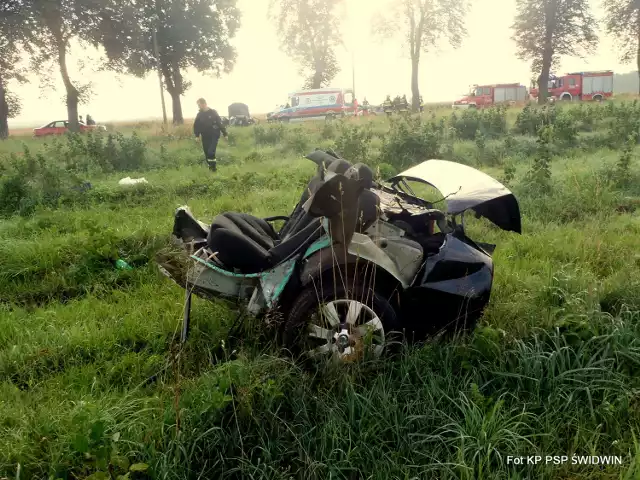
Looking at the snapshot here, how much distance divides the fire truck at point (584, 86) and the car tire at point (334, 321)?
3512 centimetres

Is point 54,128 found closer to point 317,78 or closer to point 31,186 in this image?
point 317,78

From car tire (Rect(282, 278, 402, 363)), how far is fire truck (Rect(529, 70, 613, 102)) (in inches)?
1383

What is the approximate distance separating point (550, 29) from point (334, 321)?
38148 millimetres

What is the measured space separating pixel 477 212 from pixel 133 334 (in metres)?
2.72

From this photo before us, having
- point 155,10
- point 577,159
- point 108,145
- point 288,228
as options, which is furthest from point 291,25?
point 288,228

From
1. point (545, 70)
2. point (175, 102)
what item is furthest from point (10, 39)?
point (545, 70)

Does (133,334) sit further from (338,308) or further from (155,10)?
(155,10)

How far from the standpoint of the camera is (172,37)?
2988 centimetres

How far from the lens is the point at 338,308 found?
2850 mm

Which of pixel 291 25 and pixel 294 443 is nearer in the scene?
pixel 294 443

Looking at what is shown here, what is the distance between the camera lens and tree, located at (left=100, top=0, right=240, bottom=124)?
26.4m

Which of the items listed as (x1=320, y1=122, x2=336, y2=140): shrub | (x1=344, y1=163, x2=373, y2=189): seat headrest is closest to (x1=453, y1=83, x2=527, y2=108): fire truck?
(x1=320, y1=122, x2=336, y2=140): shrub

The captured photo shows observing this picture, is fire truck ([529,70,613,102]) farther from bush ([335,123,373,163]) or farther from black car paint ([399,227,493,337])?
black car paint ([399,227,493,337])

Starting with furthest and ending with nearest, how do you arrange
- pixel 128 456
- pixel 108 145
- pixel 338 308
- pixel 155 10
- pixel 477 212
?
pixel 155 10 → pixel 108 145 → pixel 477 212 → pixel 338 308 → pixel 128 456
